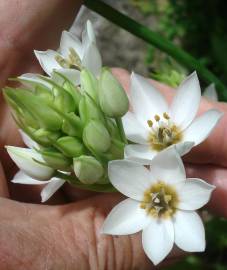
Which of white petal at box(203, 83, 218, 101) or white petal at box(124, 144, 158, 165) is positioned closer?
white petal at box(124, 144, 158, 165)

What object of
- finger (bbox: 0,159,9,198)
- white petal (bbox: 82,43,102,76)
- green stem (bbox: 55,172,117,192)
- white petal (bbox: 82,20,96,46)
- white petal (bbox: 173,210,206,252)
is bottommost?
finger (bbox: 0,159,9,198)

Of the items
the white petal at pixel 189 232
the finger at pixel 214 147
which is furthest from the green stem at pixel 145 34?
the white petal at pixel 189 232

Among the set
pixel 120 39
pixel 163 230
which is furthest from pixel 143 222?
pixel 120 39

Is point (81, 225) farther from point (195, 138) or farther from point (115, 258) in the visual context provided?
point (195, 138)

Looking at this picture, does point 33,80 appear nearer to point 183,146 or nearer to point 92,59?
point 92,59

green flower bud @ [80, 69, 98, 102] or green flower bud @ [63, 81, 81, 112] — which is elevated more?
green flower bud @ [80, 69, 98, 102]

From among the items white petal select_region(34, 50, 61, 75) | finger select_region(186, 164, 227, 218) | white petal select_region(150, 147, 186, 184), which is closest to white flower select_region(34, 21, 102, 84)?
white petal select_region(34, 50, 61, 75)

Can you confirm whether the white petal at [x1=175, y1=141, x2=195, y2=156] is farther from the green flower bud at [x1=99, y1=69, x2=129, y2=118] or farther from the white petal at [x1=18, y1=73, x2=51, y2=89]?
the white petal at [x1=18, y1=73, x2=51, y2=89]
